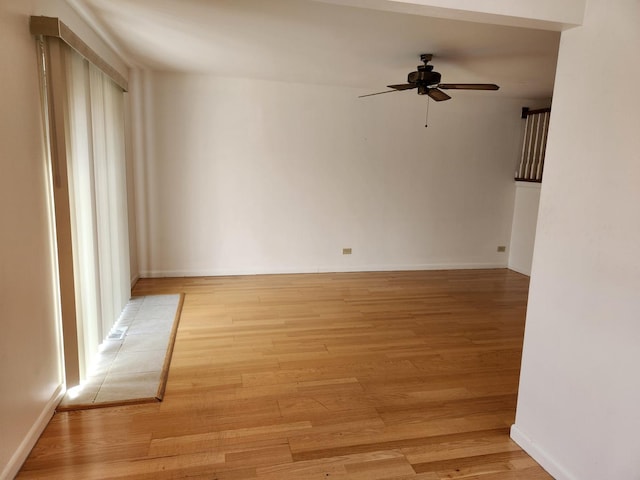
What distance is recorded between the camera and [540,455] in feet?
6.73

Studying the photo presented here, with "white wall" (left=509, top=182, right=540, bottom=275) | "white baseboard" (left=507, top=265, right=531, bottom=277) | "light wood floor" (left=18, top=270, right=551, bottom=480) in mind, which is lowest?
"light wood floor" (left=18, top=270, right=551, bottom=480)

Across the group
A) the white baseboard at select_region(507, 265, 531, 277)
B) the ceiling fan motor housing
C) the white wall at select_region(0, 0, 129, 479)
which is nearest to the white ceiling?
the ceiling fan motor housing

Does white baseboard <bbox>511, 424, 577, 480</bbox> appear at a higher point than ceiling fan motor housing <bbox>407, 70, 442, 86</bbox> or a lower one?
lower

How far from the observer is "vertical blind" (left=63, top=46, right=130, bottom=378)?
2.49 m

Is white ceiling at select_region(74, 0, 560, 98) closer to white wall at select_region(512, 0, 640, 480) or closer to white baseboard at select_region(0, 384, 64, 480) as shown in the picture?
white wall at select_region(512, 0, 640, 480)

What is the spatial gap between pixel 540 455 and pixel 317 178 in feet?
13.1

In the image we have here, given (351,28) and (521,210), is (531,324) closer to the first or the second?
(351,28)

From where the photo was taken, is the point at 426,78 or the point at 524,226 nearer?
the point at 426,78

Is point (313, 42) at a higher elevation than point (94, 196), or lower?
higher

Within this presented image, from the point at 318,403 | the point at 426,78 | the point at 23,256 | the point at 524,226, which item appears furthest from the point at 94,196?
the point at 524,226

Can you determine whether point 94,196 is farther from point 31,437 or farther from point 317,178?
point 317,178

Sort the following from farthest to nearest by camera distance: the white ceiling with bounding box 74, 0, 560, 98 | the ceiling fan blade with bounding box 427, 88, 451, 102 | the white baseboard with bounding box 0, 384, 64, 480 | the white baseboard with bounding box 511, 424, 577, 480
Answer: the ceiling fan blade with bounding box 427, 88, 451, 102
the white ceiling with bounding box 74, 0, 560, 98
the white baseboard with bounding box 511, 424, 577, 480
the white baseboard with bounding box 0, 384, 64, 480

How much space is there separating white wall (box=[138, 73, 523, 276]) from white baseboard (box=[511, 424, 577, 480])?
3606 millimetres

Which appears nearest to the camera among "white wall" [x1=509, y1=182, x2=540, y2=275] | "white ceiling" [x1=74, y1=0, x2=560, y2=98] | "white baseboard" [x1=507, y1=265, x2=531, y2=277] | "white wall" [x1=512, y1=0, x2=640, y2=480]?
"white wall" [x1=512, y1=0, x2=640, y2=480]
